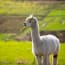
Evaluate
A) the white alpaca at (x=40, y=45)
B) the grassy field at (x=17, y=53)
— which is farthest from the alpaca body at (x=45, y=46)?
the grassy field at (x=17, y=53)

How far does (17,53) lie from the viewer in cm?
499

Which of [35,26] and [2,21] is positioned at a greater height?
[35,26]

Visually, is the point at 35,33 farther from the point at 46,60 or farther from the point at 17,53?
the point at 17,53

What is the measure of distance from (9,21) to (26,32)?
91 centimetres

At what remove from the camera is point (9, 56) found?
192 inches

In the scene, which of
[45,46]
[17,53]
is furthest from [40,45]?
[17,53]

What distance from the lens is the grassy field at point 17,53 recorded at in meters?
4.62

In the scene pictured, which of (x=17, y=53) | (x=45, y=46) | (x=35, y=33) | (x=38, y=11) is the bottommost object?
(x=17, y=53)

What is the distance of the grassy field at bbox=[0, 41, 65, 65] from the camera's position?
4.62 metres

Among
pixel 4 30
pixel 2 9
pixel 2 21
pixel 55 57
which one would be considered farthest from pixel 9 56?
pixel 2 9

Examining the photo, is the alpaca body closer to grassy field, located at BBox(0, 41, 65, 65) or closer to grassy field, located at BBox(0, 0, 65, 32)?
grassy field, located at BBox(0, 41, 65, 65)

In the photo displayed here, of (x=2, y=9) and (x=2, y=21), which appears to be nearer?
(x=2, y=21)

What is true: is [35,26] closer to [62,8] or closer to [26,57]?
Result: [26,57]

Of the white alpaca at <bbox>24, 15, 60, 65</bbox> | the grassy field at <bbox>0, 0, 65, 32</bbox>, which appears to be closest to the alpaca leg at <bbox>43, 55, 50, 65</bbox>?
the white alpaca at <bbox>24, 15, 60, 65</bbox>
